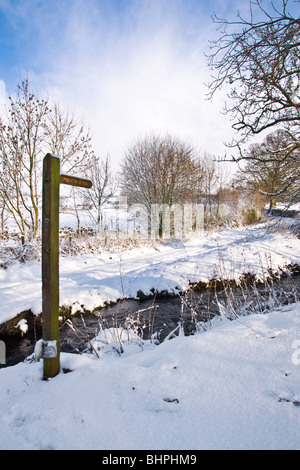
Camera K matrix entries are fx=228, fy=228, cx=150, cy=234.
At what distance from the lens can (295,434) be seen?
1.32m

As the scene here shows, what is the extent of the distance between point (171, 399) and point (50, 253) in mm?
1632

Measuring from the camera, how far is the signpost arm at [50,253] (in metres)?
2.20

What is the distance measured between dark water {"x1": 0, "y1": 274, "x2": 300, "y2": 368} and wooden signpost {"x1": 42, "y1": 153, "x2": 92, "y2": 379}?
1.11 meters

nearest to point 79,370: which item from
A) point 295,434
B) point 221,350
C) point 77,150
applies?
point 221,350

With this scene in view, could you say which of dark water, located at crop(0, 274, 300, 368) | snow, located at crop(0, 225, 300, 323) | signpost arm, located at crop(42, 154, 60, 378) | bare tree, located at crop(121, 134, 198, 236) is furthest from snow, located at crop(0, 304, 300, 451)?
bare tree, located at crop(121, 134, 198, 236)

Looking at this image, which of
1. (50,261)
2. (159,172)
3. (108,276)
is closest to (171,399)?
(50,261)

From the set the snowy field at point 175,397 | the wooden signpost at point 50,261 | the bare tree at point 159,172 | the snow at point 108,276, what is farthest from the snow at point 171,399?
the bare tree at point 159,172

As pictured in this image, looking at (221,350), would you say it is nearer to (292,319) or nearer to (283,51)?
(292,319)

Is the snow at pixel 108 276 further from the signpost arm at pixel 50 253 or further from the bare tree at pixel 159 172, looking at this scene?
the bare tree at pixel 159 172

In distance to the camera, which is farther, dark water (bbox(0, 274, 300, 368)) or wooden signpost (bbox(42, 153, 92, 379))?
dark water (bbox(0, 274, 300, 368))

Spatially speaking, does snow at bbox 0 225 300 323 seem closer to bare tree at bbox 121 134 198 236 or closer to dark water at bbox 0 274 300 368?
dark water at bbox 0 274 300 368

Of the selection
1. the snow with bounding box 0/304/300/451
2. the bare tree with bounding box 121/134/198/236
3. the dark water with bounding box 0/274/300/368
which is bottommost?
the dark water with bounding box 0/274/300/368

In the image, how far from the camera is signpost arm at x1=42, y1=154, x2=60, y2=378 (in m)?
2.20

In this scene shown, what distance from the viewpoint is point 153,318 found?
4398 millimetres
